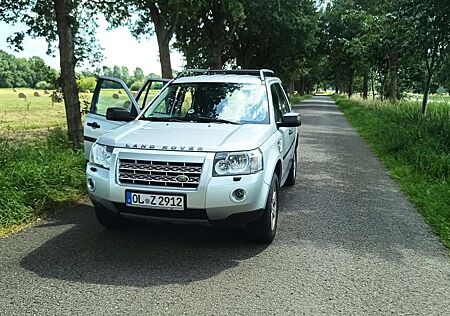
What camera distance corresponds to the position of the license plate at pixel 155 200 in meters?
4.07

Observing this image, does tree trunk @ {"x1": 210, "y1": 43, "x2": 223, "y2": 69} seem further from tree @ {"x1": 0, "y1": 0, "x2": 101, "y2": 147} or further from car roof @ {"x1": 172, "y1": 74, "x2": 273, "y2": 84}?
car roof @ {"x1": 172, "y1": 74, "x2": 273, "y2": 84}

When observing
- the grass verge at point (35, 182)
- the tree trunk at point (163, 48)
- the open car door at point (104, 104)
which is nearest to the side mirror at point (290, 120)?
the open car door at point (104, 104)

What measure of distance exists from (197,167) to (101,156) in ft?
3.68

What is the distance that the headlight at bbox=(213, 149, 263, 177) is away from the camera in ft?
13.5

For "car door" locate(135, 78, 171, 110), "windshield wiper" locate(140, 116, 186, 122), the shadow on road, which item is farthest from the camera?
"car door" locate(135, 78, 171, 110)

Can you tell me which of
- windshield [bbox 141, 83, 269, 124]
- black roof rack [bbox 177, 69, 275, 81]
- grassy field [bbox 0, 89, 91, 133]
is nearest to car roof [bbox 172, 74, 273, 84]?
windshield [bbox 141, 83, 269, 124]

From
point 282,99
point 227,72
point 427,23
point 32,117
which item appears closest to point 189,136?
point 227,72

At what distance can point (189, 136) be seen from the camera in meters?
4.47

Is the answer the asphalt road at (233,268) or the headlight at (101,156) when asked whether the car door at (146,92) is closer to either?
the asphalt road at (233,268)

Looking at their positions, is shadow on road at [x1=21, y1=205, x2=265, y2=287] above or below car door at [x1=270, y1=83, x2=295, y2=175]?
below

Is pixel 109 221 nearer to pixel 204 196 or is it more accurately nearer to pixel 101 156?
pixel 101 156

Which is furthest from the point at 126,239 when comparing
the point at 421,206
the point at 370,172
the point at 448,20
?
the point at 448,20

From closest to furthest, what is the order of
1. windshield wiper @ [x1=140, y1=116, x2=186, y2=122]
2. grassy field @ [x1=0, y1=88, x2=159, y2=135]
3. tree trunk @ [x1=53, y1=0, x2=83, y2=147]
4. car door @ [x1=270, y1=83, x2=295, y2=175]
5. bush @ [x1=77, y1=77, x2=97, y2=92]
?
1. windshield wiper @ [x1=140, y1=116, x2=186, y2=122]
2. car door @ [x1=270, y1=83, x2=295, y2=175]
3. tree trunk @ [x1=53, y1=0, x2=83, y2=147]
4. bush @ [x1=77, y1=77, x2=97, y2=92]
5. grassy field @ [x1=0, y1=88, x2=159, y2=135]

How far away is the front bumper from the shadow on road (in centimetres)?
41
